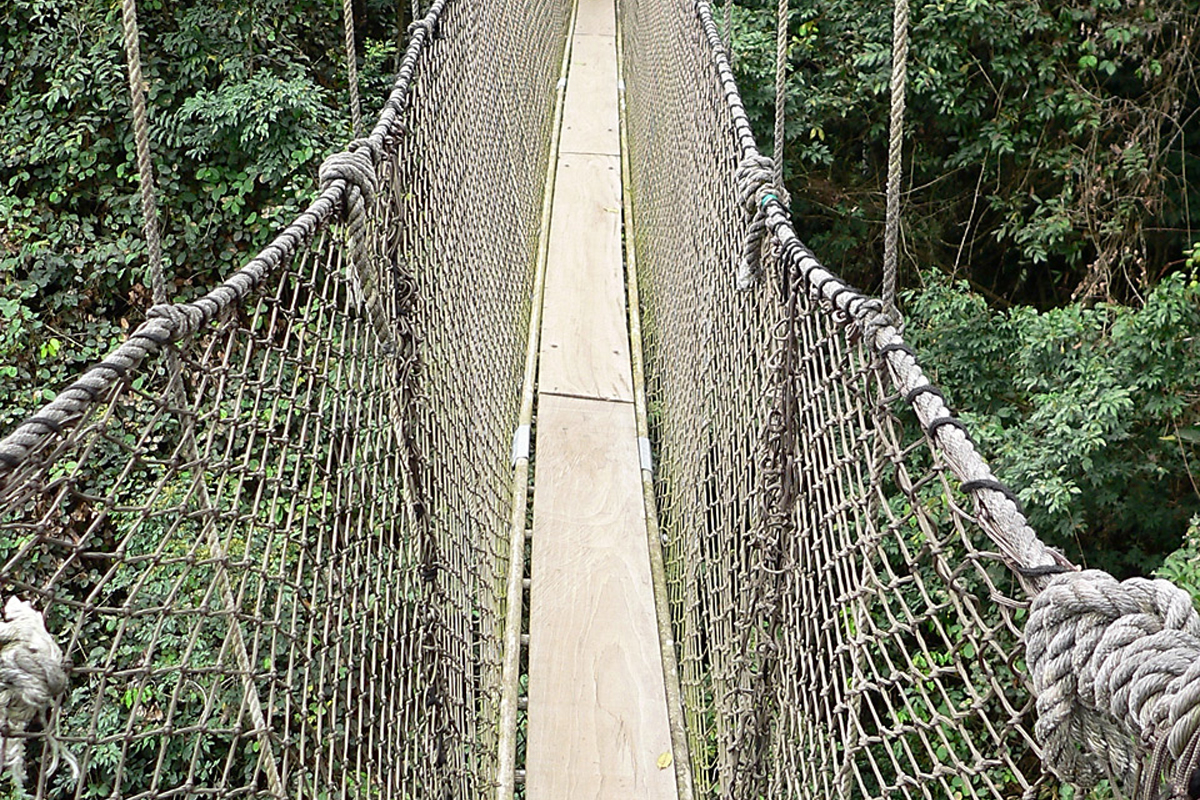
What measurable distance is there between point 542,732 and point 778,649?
0.53 m

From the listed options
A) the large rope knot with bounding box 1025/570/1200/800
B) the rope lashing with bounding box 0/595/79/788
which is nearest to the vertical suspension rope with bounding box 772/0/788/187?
the large rope knot with bounding box 1025/570/1200/800

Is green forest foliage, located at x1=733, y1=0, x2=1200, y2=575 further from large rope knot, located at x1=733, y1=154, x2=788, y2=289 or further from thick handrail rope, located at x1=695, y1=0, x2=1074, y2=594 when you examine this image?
thick handrail rope, located at x1=695, y1=0, x2=1074, y2=594

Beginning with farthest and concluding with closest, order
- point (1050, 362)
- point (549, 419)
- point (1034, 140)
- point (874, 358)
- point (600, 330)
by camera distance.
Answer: point (1034, 140), point (1050, 362), point (600, 330), point (549, 419), point (874, 358)

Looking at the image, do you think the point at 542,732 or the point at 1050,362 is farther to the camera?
the point at 1050,362

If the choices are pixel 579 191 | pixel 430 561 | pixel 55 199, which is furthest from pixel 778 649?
pixel 55 199

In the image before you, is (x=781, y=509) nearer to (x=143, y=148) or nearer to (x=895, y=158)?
(x=895, y=158)

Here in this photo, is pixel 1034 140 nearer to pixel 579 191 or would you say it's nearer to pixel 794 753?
pixel 579 191

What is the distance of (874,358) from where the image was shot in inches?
37.2

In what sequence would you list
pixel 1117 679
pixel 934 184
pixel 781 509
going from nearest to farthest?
pixel 1117 679
pixel 781 509
pixel 934 184

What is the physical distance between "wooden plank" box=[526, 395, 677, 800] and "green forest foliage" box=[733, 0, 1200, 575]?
1691 mm

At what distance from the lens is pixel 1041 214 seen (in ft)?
15.9

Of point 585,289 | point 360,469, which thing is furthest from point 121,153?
point 360,469

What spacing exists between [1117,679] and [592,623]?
1456 millimetres

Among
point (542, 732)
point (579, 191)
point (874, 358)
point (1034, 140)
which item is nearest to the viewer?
point (874, 358)
